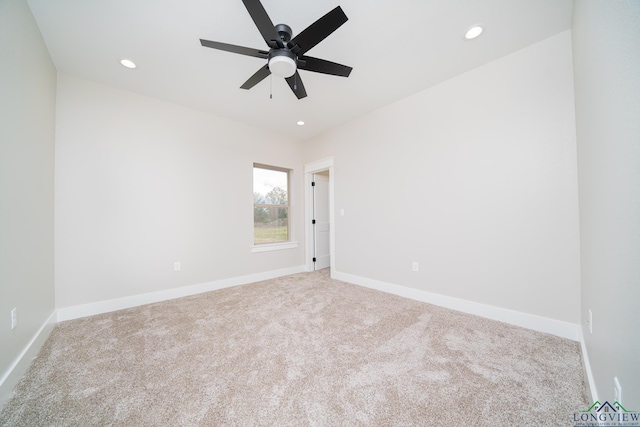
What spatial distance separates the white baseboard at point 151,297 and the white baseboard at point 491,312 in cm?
204

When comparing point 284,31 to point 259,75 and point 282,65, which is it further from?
point 259,75

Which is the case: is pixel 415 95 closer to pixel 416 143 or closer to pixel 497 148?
pixel 416 143

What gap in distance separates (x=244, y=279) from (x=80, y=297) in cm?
190

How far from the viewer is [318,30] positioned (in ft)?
4.91

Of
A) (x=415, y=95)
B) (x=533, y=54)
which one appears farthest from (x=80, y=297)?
(x=533, y=54)

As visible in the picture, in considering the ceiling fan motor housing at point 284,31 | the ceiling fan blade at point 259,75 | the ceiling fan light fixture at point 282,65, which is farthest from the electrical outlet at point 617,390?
the ceiling fan blade at point 259,75

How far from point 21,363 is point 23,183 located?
4.28 ft

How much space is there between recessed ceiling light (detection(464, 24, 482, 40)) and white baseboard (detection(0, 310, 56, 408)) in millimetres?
4151

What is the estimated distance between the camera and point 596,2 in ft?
3.80

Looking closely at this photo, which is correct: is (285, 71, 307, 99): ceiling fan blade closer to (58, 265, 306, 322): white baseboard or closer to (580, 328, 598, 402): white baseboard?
(580, 328, 598, 402): white baseboard

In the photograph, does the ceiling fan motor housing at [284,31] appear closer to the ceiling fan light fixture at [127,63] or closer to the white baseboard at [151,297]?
the ceiling fan light fixture at [127,63]

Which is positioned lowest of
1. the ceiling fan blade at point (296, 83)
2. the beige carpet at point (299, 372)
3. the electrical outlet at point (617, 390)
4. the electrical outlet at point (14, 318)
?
the beige carpet at point (299, 372)

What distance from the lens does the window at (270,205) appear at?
13.6 ft

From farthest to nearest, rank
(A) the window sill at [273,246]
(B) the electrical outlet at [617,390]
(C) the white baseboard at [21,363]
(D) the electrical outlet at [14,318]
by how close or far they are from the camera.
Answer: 1. (A) the window sill at [273,246]
2. (D) the electrical outlet at [14,318]
3. (C) the white baseboard at [21,363]
4. (B) the electrical outlet at [617,390]
